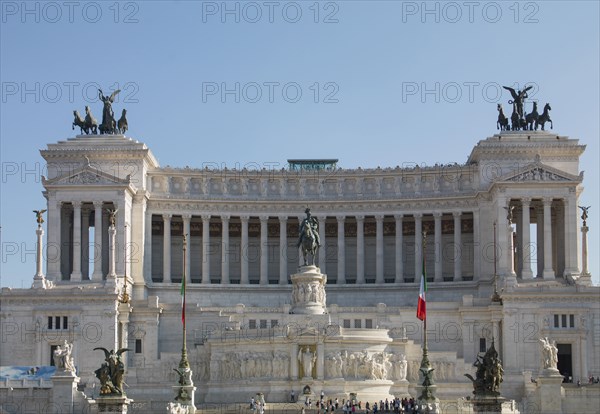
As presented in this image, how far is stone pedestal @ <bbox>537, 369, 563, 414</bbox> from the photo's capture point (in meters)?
94.7

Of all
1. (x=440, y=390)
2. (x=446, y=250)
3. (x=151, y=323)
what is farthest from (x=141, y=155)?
(x=440, y=390)

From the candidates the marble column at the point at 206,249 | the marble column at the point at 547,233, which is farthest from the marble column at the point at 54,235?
the marble column at the point at 547,233

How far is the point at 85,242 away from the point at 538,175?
42.5m

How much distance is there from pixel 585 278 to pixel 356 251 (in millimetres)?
27503

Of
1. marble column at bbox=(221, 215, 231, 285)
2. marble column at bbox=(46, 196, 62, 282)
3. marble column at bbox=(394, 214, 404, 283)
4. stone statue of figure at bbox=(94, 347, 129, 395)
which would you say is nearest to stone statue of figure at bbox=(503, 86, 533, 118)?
marble column at bbox=(394, 214, 404, 283)

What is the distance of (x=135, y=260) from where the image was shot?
12688 centimetres

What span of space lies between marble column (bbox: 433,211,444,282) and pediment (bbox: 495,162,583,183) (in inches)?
346

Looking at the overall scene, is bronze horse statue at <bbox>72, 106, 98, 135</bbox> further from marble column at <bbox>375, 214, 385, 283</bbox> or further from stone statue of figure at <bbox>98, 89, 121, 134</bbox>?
marble column at <bbox>375, 214, 385, 283</bbox>

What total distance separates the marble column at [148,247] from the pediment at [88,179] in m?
6.15

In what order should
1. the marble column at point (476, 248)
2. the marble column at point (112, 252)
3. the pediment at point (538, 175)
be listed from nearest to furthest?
the marble column at point (112, 252) < the pediment at point (538, 175) < the marble column at point (476, 248)

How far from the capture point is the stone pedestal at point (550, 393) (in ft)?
311

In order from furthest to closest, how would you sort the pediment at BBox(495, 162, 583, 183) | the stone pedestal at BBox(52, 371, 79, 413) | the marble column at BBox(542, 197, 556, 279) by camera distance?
the pediment at BBox(495, 162, 583, 183) → the marble column at BBox(542, 197, 556, 279) → the stone pedestal at BBox(52, 371, 79, 413)

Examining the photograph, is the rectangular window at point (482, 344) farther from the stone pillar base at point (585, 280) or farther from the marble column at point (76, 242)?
the marble column at point (76, 242)

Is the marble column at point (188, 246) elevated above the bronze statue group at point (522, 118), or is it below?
below
